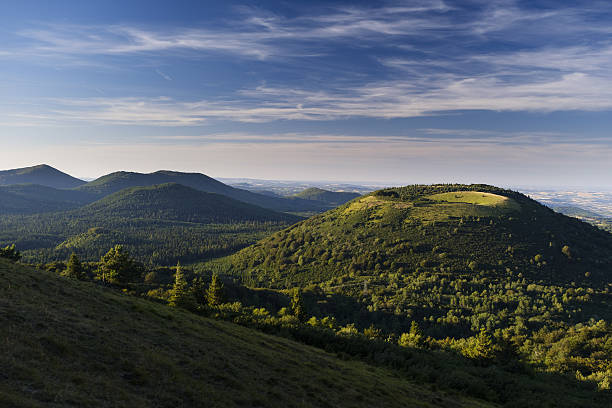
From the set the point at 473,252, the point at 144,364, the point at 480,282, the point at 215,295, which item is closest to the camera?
the point at 144,364

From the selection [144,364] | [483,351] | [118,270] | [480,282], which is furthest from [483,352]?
[480,282]

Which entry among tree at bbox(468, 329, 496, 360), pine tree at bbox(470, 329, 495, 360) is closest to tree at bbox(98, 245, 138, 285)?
tree at bbox(468, 329, 496, 360)

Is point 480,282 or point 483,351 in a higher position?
point 483,351

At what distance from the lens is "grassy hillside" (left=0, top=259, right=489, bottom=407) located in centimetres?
1377

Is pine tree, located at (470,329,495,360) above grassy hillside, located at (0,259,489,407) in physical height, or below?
below

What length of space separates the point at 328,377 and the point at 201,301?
45.6 m

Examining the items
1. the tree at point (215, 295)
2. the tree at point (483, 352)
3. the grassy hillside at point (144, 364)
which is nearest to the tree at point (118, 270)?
the tree at point (215, 295)

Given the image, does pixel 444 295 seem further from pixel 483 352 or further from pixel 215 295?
pixel 215 295

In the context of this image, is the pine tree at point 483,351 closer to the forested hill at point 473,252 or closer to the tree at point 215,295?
the tree at point 215,295

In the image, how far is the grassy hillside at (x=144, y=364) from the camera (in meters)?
13.8

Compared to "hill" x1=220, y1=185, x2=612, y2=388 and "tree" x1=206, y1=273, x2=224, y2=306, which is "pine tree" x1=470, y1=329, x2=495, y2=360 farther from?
"tree" x1=206, y1=273, x2=224, y2=306

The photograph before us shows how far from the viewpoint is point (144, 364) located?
60.4 feet

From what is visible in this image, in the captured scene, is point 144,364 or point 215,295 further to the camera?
point 215,295

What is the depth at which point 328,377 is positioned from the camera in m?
27.0
